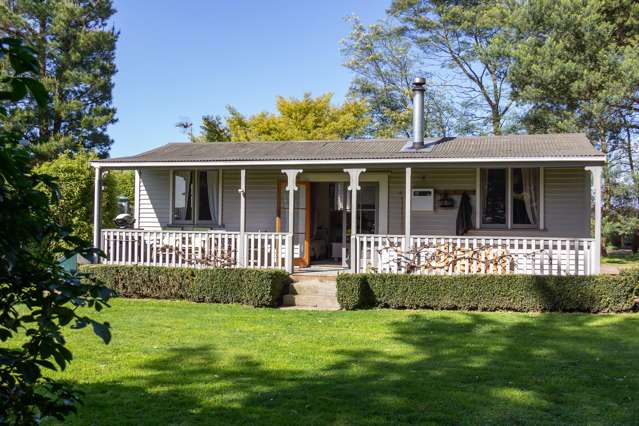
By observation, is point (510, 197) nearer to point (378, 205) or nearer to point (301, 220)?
point (378, 205)

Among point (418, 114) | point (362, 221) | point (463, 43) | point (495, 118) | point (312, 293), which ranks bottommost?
point (312, 293)

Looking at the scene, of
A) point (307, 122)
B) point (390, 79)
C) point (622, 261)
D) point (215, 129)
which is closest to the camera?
point (622, 261)

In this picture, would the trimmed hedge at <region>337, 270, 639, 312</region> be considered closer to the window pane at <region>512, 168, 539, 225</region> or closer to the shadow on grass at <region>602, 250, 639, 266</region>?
the window pane at <region>512, 168, 539, 225</region>

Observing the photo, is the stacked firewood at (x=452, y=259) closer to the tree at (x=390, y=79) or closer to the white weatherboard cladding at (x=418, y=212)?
the white weatherboard cladding at (x=418, y=212)

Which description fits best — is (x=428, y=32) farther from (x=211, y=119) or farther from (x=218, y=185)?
(x=218, y=185)

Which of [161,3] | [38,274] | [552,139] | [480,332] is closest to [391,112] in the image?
[161,3]

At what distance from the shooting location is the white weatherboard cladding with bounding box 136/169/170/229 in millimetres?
14297

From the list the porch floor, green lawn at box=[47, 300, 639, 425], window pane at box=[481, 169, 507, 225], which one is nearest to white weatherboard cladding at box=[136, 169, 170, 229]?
the porch floor

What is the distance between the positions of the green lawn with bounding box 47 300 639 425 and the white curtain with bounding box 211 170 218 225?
4.98 m

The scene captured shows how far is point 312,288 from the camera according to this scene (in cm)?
1077

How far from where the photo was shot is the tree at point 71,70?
26938 millimetres

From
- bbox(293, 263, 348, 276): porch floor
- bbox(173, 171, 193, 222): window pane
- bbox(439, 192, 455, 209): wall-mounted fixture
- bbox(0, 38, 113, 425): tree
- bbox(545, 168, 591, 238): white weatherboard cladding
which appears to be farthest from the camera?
bbox(173, 171, 193, 222): window pane

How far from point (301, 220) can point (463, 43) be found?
783 inches

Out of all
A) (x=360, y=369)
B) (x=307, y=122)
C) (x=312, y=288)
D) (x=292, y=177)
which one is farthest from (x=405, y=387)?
(x=307, y=122)
